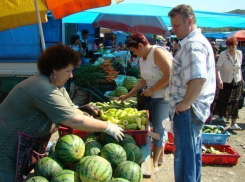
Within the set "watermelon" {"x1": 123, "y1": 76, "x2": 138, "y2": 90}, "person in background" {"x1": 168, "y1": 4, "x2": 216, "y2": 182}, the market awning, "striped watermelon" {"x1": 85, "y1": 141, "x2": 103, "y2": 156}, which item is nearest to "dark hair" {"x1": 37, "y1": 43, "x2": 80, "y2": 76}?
"striped watermelon" {"x1": 85, "y1": 141, "x2": 103, "y2": 156}

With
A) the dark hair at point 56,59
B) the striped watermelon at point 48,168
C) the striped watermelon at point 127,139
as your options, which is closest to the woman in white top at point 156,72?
the striped watermelon at point 127,139

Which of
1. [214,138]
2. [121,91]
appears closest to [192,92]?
[214,138]

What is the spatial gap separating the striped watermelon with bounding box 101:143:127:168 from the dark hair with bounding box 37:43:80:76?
2.74 ft

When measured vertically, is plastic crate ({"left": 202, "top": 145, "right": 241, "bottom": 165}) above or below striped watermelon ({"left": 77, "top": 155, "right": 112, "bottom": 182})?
below

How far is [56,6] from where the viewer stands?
346 cm

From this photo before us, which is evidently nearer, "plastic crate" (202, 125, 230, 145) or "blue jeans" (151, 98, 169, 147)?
"blue jeans" (151, 98, 169, 147)

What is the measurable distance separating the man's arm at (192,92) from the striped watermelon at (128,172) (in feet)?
2.65

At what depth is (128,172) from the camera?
2.04m

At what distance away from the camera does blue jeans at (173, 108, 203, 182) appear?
2.55 metres

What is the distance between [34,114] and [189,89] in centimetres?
148

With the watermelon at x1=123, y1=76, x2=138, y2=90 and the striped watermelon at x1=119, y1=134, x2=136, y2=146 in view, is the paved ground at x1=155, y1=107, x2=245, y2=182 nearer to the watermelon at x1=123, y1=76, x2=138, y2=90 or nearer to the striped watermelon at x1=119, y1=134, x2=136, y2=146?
the striped watermelon at x1=119, y1=134, x2=136, y2=146

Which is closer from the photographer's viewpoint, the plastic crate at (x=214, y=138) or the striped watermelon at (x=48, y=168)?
the striped watermelon at (x=48, y=168)

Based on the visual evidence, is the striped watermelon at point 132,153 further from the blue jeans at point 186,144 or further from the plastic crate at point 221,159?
the plastic crate at point 221,159

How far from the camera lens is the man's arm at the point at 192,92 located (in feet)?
7.74
